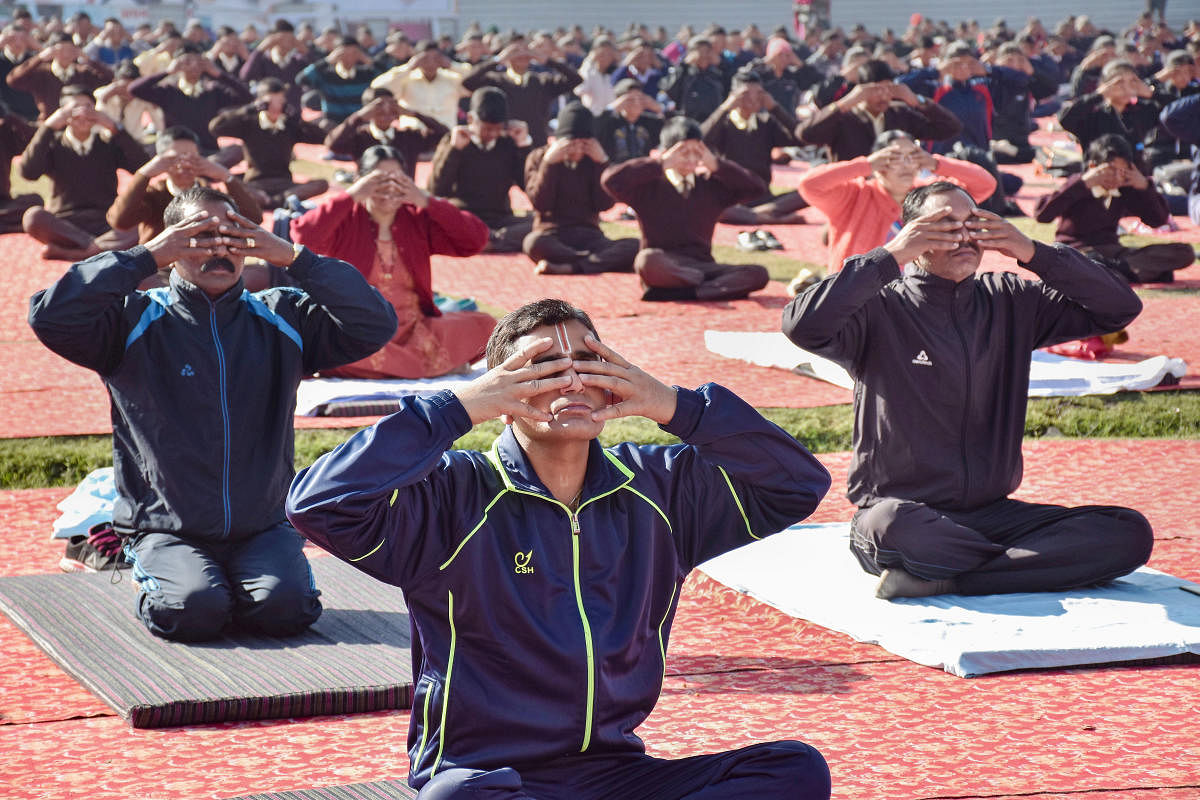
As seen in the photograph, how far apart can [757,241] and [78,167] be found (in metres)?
4.39

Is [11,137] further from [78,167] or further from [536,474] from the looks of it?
[536,474]

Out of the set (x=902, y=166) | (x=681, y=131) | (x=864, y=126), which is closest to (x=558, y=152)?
(x=681, y=131)

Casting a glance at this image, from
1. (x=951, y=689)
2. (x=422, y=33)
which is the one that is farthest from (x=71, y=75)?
(x=951, y=689)

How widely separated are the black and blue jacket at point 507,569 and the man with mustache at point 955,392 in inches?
69.6

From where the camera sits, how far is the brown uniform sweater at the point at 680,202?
9586 mm

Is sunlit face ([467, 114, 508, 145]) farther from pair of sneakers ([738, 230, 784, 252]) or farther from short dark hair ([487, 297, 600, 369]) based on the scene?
short dark hair ([487, 297, 600, 369])

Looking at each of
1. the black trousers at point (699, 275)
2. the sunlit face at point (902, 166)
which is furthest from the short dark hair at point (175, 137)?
the sunlit face at point (902, 166)

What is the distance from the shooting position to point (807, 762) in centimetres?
265

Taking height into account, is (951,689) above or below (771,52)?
below

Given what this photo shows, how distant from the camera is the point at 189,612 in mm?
4035

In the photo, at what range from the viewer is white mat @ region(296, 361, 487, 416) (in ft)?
22.0

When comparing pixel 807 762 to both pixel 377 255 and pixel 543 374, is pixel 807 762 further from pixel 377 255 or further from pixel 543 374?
pixel 377 255

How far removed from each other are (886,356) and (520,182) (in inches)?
271

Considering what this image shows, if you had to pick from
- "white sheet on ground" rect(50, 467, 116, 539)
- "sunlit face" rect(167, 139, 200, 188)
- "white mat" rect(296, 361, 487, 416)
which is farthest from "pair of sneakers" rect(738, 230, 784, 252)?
"white sheet on ground" rect(50, 467, 116, 539)
